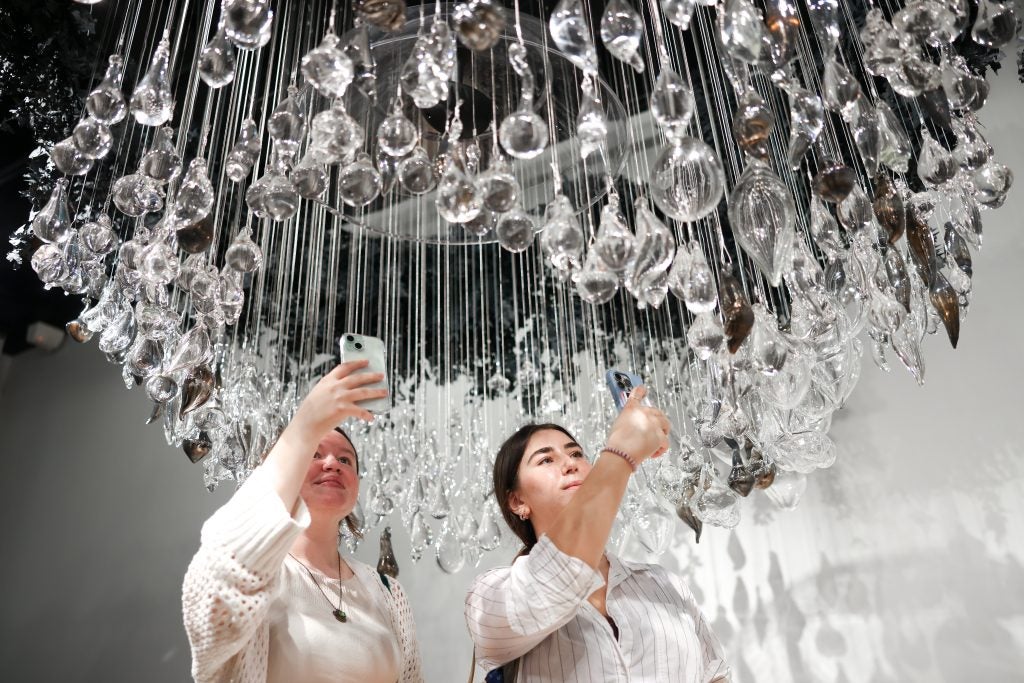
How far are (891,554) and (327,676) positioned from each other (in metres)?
2.60

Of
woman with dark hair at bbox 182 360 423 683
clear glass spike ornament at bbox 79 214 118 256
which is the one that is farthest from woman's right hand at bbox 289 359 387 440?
clear glass spike ornament at bbox 79 214 118 256

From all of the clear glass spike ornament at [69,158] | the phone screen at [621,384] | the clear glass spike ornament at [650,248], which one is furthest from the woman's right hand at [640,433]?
the clear glass spike ornament at [69,158]

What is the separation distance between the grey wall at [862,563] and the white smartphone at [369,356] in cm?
262

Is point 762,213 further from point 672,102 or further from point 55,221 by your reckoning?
point 55,221

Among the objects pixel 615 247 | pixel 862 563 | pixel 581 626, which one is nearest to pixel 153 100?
pixel 615 247

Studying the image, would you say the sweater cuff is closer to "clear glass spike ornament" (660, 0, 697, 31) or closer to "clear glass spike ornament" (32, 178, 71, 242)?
"clear glass spike ornament" (660, 0, 697, 31)

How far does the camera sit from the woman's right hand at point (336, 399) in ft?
3.73

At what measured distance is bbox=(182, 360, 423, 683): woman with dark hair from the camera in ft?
3.45

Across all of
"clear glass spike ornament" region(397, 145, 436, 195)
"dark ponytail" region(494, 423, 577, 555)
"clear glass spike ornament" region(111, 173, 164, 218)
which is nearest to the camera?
"clear glass spike ornament" region(397, 145, 436, 195)

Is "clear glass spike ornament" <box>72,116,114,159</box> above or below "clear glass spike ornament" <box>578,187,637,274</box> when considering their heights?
above

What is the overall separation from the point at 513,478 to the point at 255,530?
715 mm

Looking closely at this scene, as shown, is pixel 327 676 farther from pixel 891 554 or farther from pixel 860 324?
pixel 891 554

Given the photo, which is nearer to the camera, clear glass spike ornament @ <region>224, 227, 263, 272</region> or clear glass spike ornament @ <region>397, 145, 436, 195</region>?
clear glass spike ornament @ <region>397, 145, 436, 195</region>

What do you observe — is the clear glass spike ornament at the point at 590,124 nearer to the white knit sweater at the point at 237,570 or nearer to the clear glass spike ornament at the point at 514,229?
the clear glass spike ornament at the point at 514,229
